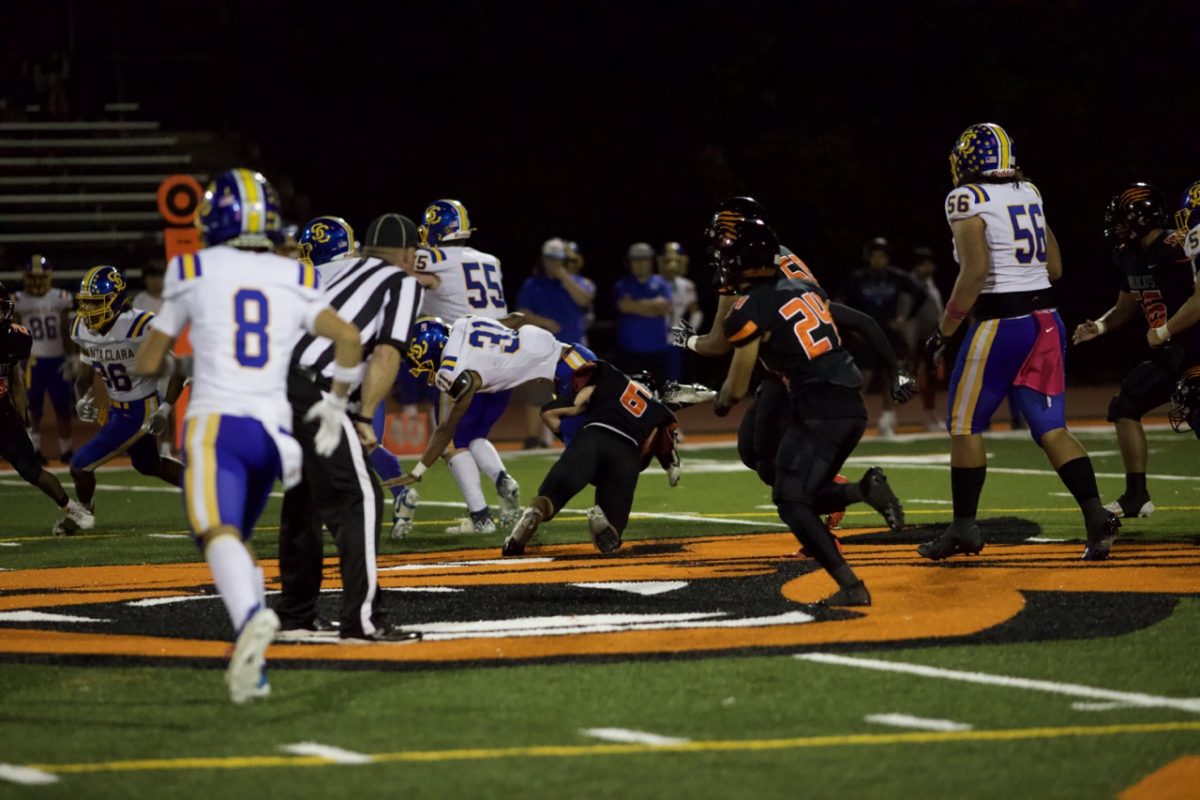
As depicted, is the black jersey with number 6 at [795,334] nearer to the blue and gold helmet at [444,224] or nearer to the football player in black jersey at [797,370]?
the football player in black jersey at [797,370]

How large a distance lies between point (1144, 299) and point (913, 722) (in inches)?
223

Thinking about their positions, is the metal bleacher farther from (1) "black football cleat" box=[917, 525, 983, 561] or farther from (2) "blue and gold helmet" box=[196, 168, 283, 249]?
(2) "blue and gold helmet" box=[196, 168, 283, 249]

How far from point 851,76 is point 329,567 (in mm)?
17986

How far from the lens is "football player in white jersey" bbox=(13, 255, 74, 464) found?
18.1 m

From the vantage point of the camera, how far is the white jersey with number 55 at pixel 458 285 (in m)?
12.2

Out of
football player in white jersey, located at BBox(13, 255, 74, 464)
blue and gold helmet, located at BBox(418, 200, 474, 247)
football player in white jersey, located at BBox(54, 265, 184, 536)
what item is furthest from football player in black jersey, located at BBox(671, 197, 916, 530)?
football player in white jersey, located at BBox(13, 255, 74, 464)

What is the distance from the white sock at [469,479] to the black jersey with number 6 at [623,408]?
1514 mm

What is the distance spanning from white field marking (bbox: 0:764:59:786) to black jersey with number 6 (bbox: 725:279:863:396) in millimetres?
3731

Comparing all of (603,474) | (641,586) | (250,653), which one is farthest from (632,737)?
(603,474)

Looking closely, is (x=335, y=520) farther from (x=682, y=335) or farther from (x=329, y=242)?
(x=329, y=242)

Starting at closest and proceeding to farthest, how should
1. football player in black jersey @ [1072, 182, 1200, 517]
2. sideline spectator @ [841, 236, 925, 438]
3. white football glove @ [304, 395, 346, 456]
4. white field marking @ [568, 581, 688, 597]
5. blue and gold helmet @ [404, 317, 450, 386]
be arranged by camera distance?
white football glove @ [304, 395, 346, 456] → white field marking @ [568, 581, 688, 597] → football player in black jersey @ [1072, 182, 1200, 517] → blue and gold helmet @ [404, 317, 450, 386] → sideline spectator @ [841, 236, 925, 438]

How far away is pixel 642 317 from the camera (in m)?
18.5

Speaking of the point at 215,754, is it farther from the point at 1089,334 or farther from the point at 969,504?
the point at 1089,334

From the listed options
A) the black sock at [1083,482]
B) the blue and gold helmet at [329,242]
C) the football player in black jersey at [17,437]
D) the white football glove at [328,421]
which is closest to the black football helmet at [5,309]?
the football player in black jersey at [17,437]
